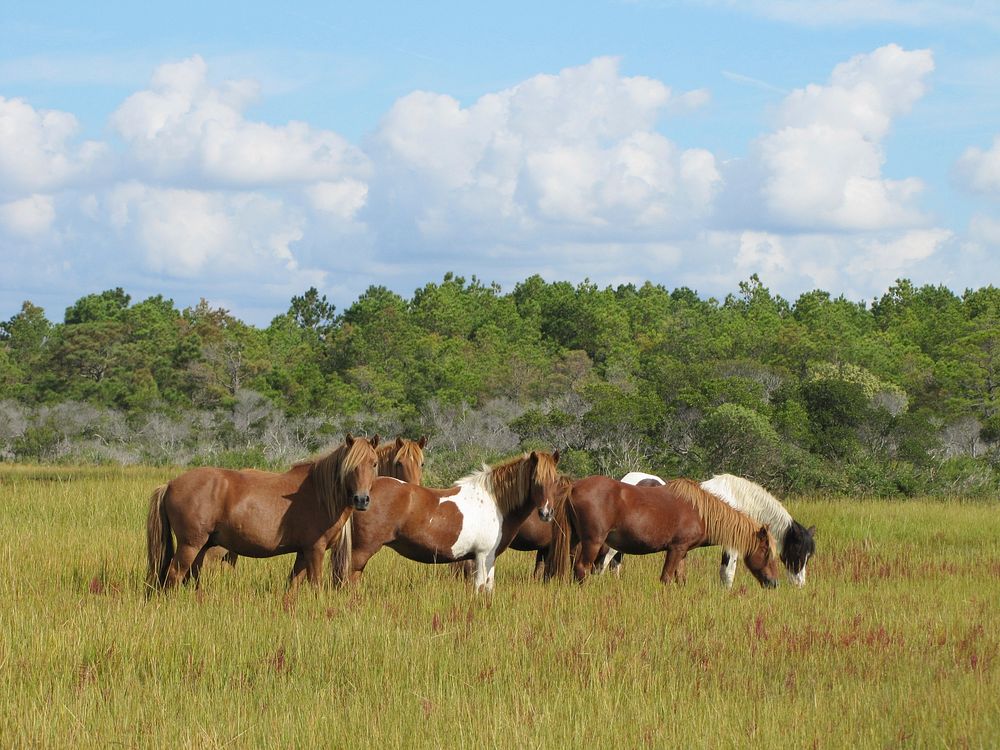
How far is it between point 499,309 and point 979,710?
5705 cm

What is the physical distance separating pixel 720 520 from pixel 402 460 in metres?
3.19

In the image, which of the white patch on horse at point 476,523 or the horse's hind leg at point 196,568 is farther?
the white patch on horse at point 476,523

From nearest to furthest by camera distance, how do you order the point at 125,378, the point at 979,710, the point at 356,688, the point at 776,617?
the point at 979,710
the point at 356,688
the point at 776,617
the point at 125,378

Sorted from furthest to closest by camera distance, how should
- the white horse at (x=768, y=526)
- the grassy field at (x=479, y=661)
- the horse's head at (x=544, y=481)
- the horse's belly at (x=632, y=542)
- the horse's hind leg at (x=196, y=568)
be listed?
the white horse at (x=768, y=526) < the horse's belly at (x=632, y=542) < the horse's head at (x=544, y=481) < the horse's hind leg at (x=196, y=568) < the grassy field at (x=479, y=661)

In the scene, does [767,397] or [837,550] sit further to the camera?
[767,397]

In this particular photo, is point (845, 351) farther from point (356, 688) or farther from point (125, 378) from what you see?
point (356, 688)

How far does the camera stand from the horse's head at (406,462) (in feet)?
34.4

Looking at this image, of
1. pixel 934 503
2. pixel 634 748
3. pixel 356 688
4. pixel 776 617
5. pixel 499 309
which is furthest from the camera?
pixel 499 309

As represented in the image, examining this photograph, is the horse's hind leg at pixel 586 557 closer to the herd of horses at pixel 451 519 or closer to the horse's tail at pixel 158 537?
the herd of horses at pixel 451 519

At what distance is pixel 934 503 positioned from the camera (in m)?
18.5

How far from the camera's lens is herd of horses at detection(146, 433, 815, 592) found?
8516mm

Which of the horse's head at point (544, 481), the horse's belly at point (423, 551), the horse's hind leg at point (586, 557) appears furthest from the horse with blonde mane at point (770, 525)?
the horse's belly at point (423, 551)

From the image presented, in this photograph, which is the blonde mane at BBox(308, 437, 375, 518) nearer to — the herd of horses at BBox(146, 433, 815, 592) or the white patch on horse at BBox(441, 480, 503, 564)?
the herd of horses at BBox(146, 433, 815, 592)

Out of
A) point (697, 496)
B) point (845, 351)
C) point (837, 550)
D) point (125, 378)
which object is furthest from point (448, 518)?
point (125, 378)
